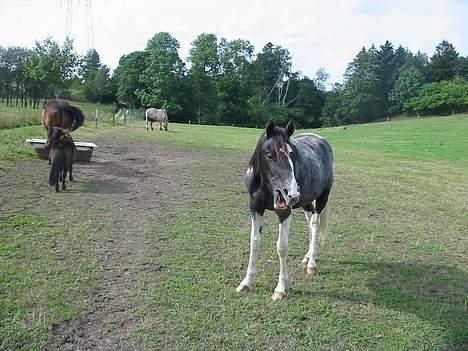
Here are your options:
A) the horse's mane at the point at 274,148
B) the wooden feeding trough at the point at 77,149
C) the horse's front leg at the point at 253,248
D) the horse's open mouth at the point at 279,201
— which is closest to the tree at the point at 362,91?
the wooden feeding trough at the point at 77,149

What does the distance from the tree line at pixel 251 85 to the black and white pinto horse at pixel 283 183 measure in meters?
47.9

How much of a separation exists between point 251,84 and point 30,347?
75.6 metres

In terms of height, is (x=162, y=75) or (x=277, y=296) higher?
→ (x=162, y=75)

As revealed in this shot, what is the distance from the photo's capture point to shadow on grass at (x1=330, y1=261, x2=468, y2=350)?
4.13 meters

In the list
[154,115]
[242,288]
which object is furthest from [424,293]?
[154,115]

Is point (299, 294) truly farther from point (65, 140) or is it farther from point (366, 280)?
point (65, 140)

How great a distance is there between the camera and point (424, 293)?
4.78 metres

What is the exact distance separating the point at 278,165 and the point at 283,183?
174mm

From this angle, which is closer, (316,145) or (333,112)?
(316,145)

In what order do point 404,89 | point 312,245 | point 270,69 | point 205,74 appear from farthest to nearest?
point 270,69 → point 404,89 → point 205,74 → point 312,245

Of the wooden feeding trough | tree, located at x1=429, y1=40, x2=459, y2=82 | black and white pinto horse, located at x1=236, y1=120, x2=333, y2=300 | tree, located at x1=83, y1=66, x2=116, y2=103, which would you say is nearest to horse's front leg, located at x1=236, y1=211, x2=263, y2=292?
black and white pinto horse, located at x1=236, y1=120, x2=333, y2=300

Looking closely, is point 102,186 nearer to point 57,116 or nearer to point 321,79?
point 57,116

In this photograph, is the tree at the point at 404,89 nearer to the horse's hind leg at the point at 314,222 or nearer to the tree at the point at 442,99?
the tree at the point at 442,99

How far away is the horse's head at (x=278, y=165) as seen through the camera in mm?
4035
